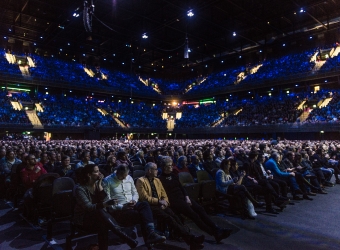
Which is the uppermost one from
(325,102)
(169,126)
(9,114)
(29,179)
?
(325,102)

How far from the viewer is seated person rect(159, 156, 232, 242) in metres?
4.07

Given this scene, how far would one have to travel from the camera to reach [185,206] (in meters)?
4.26

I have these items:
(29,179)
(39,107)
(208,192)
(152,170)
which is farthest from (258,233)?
(39,107)

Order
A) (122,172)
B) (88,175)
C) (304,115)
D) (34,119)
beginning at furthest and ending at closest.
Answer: (34,119) < (304,115) < (122,172) < (88,175)

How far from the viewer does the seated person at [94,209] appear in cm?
347

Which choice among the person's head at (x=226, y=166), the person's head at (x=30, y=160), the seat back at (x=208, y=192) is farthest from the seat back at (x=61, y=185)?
the person's head at (x=226, y=166)

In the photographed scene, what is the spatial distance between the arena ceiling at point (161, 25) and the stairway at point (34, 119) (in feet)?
30.2

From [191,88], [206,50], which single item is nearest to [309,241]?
[206,50]

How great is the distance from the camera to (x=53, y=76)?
33.6 m

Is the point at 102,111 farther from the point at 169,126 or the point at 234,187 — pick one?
the point at 234,187

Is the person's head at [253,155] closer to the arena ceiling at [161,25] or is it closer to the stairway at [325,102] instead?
the arena ceiling at [161,25]

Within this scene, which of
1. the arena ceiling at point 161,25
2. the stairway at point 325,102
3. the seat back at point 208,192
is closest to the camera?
the seat back at point 208,192

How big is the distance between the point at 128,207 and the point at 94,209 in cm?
60

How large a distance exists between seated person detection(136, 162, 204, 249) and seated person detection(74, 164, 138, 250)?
1.92 ft
